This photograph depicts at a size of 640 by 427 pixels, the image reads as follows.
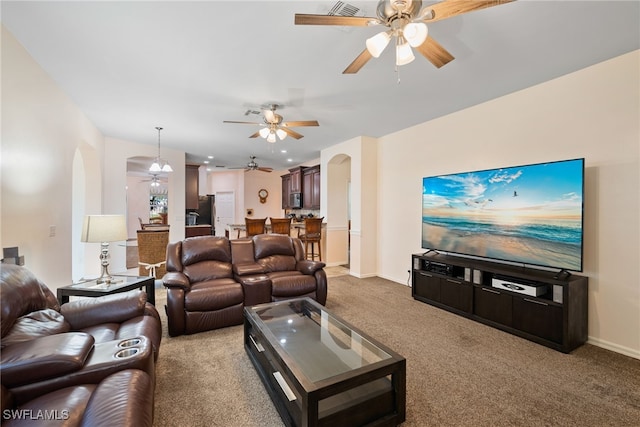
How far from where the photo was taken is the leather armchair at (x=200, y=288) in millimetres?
2922

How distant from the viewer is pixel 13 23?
2.11m

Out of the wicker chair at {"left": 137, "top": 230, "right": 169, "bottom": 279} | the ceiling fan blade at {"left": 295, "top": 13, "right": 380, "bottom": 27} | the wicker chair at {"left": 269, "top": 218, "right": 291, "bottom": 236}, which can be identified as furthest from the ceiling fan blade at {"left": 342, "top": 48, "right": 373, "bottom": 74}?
the wicker chair at {"left": 269, "top": 218, "right": 291, "bottom": 236}

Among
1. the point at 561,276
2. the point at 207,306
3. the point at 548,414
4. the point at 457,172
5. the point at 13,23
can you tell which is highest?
the point at 13,23

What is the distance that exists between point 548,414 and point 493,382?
1.20 feet

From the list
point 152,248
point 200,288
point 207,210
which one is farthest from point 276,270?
point 207,210

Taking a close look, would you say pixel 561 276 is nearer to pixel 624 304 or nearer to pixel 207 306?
pixel 624 304

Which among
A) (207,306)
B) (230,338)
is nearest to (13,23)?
(207,306)

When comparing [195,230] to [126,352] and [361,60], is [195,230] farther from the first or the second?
[361,60]

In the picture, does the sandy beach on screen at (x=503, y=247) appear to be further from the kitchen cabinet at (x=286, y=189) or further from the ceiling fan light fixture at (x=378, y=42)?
the kitchen cabinet at (x=286, y=189)

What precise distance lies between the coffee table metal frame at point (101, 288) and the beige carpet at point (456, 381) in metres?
0.62

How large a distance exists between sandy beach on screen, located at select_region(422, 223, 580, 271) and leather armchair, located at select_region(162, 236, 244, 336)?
2.78 m

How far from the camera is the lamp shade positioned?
8.74 ft

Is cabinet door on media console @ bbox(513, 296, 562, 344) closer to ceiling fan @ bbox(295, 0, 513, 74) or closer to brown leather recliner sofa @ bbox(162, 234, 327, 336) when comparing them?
brown leather recliner sofa @ bbox(162, 234, 327, 336)

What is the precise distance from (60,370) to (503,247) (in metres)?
3.87
